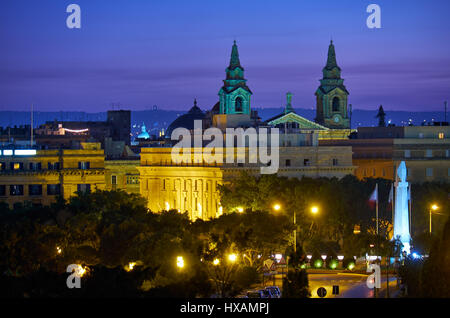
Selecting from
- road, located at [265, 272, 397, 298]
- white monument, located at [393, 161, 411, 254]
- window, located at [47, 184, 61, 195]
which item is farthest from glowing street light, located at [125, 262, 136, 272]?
window, located at [47, 184, 61, 195]

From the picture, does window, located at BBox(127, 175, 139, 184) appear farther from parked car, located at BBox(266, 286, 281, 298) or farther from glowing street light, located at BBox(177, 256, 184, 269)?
parked car, located at BBox(266, 286, 281, 298)

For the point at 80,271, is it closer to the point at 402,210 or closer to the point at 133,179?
the point at 402,210

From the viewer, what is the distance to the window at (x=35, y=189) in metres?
146

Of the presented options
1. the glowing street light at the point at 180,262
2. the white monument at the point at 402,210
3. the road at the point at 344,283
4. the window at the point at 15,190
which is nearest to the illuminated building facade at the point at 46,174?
the window at the point at 15,190

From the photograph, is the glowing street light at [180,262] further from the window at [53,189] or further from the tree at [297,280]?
the window at [53,189]

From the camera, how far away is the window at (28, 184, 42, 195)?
5751 inches

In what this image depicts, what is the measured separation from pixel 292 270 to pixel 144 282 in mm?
15588

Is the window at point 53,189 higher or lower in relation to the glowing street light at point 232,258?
higher

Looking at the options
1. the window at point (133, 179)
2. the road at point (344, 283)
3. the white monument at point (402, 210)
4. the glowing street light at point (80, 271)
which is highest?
the window at point (133, 179)

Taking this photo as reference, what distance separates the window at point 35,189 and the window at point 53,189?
95 centimetres

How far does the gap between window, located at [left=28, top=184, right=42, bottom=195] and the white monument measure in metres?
54.2

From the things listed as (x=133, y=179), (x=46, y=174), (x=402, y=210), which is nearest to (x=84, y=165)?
(x=46, y=174)

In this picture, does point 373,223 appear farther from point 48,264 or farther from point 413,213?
point 48,264
